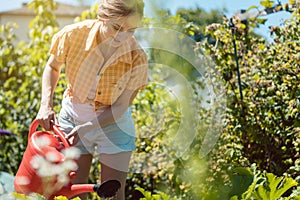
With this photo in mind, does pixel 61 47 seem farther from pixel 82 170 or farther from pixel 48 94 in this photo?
pixel 82 170

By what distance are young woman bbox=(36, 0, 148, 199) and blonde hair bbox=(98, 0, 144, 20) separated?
0.09 m

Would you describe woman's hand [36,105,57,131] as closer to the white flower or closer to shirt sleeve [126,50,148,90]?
the white flower

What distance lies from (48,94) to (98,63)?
24cm

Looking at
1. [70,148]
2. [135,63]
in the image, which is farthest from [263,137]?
[70,148]

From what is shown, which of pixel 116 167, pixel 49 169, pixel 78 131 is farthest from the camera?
pixel 116 167

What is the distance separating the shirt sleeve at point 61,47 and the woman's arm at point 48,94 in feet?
0.11

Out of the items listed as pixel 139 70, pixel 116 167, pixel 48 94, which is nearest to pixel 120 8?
pixel 139 70

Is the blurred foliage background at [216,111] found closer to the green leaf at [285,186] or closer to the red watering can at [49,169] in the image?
the green leaf at [285,186]

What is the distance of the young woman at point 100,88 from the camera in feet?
7.89

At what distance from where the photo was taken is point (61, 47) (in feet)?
8.05

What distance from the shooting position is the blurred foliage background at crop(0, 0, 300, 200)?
2789 mm

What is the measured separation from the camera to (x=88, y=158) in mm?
2570

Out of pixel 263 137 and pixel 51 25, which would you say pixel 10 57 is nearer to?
pixel 51 25

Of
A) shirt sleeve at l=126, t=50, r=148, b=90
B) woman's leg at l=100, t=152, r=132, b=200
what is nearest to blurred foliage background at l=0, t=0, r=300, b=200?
woman's leg at l=100, t=152, r=132, b=200
